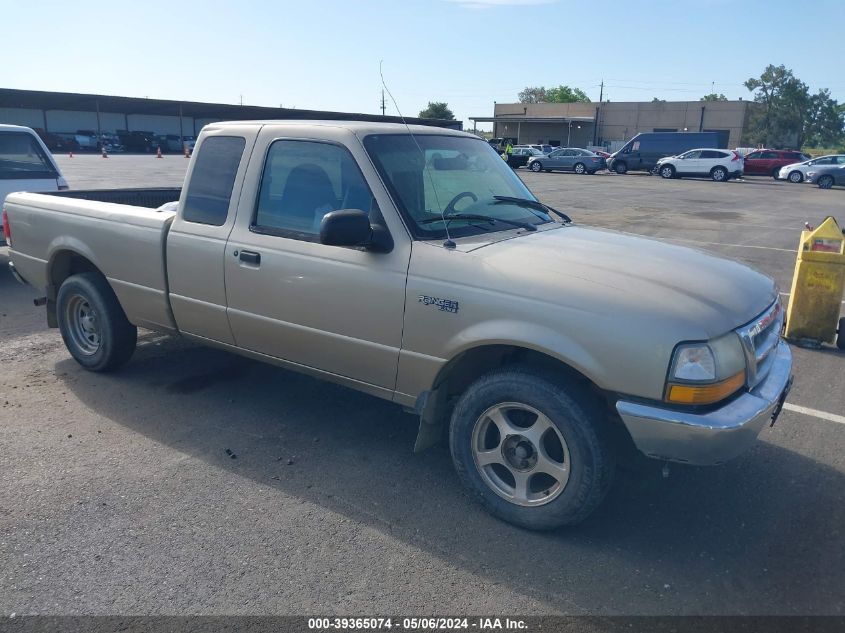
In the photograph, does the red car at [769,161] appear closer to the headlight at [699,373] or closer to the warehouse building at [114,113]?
the warehouse building at [114,113]

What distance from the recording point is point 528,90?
451ft

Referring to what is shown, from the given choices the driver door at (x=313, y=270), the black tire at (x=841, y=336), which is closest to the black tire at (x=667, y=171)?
the black tire at (x=841, y=336)

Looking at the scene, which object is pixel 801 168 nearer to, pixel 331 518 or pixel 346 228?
pixel 346 228

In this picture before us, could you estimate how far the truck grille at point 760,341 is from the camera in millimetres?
3225

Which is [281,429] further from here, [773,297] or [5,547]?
[773,297]

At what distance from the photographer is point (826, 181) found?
32.4 metres

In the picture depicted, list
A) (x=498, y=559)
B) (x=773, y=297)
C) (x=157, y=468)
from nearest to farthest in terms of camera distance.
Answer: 1. (x=498, y=559)
2. (x=773, y=297)
3. (x=157, y=468)

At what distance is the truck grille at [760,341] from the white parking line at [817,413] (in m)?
1.46

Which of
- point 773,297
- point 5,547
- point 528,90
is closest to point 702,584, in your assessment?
point 773,297

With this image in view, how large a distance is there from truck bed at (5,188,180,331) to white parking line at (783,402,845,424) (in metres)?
4.55

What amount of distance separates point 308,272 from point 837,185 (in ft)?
117

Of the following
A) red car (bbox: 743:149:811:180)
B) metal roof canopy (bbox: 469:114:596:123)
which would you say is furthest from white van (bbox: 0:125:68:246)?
metal roof canopy (bbox: 469:114:596:123)

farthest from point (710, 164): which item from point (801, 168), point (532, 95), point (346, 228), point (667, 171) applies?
point (532, 95)

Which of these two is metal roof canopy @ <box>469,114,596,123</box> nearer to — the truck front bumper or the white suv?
the white suv
